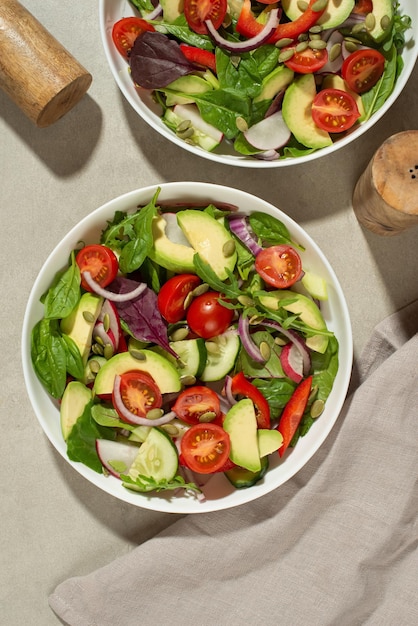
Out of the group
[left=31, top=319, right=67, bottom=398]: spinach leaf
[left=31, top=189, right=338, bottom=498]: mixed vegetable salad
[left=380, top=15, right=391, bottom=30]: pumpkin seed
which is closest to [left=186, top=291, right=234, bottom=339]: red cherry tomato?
[left=31, top=189, right=338, bottom=498]: mixed vegetable salad

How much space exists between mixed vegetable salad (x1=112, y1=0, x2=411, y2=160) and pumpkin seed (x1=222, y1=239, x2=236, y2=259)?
250 mm

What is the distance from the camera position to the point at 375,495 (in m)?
1.91

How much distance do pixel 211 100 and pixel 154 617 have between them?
135 cm

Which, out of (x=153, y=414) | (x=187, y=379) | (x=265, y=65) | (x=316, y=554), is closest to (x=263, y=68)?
(x=265, y=65)

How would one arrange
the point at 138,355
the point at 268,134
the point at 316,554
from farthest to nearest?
the point at 316,554 → the point at 268,134 → the point at 138,355

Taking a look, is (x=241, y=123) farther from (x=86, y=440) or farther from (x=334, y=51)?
(x=86, y=440)

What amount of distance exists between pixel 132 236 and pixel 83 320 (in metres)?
0.23

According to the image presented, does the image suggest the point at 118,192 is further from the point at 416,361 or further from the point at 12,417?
the point at 416,361

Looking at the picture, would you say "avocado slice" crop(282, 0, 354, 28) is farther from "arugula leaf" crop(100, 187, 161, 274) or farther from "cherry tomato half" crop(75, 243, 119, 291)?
"cherry tomato half" crop(75, 243, 119, 291)

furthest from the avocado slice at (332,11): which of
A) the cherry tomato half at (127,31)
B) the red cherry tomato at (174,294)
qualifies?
the red cherry tomato at (174,294)

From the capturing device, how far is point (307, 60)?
175 centimetres

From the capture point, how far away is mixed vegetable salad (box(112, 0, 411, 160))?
173cm

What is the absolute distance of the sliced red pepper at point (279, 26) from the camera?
1.72 meters

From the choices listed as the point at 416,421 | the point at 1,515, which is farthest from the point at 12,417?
the point at 416,421
